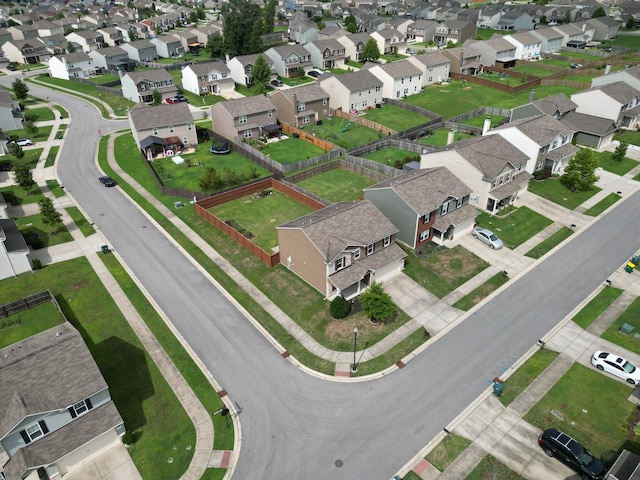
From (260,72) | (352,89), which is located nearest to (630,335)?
(352,89)

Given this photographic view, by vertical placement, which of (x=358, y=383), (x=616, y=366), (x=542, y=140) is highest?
(x=542, y=140)

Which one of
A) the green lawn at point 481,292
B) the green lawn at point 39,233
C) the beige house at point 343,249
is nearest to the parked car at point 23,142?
the green lawn at point 39,233

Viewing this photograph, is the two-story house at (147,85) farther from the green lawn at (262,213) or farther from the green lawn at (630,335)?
the green lawn at (630,335)

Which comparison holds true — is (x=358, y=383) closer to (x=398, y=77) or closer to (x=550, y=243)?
(x=550, y=243)

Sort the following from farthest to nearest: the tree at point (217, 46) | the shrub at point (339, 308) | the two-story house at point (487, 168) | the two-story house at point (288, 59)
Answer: the tree at point (217, 46), the two-story house at point (288, 59), the two-story house at point (487, 168), the shrub at point (339, 308)

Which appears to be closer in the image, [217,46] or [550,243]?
[550,243]

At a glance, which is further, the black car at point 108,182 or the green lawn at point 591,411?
the black car at point 108,182
